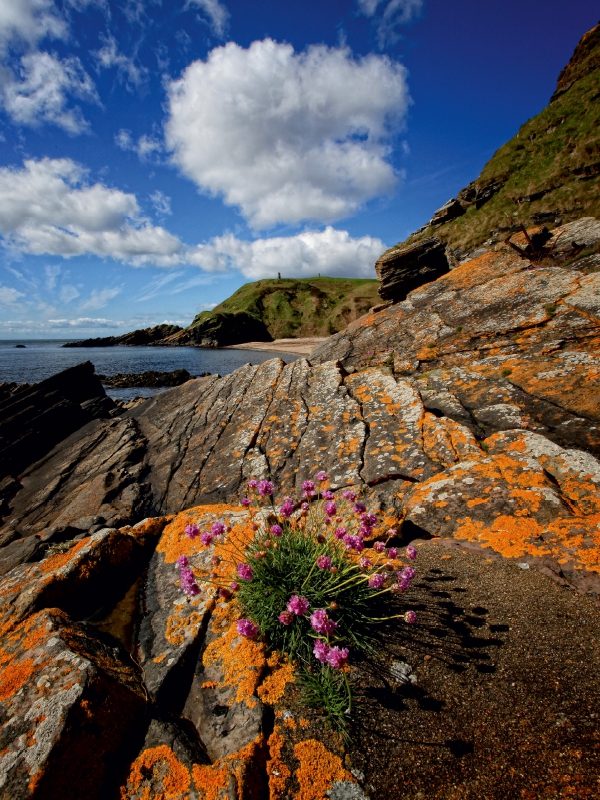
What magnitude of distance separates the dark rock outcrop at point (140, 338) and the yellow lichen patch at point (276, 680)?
139m

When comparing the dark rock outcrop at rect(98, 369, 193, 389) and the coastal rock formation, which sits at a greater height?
the coastal rock formation

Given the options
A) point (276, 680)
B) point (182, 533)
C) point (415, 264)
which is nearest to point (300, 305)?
point (415, 264)

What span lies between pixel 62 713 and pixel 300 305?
134057mm

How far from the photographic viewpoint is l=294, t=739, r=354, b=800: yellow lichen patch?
225 centimetres

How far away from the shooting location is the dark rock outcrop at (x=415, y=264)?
3406 centimetres

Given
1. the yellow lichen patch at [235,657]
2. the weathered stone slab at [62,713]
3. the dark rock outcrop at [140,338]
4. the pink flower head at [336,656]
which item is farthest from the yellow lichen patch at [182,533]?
the dark rock outcrop at [140,338]

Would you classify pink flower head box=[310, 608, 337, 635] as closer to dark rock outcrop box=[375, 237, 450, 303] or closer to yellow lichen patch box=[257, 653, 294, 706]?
yellow lichen patch box=[257, 653, 294, 706]

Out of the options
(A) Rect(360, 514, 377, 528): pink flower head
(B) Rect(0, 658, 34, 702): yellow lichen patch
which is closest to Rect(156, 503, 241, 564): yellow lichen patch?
(B) Rect(0, 658, 34, 702): yellow lichen patch

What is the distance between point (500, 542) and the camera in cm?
419

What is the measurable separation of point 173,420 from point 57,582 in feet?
24.3

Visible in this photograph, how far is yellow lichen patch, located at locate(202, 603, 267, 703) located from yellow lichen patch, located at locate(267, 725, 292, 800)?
38 cm

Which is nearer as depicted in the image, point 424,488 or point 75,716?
point 75,716

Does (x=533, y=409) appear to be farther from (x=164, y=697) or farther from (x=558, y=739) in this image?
(x=164, y=697)

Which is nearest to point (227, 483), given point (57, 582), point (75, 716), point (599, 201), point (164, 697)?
point (57, 582)
